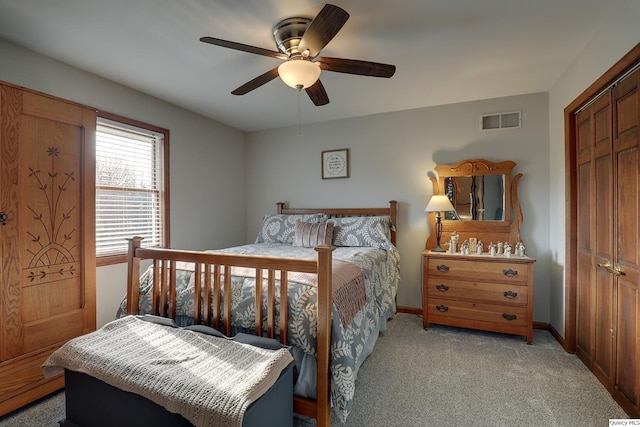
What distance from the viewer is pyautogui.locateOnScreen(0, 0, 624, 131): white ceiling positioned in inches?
69.9

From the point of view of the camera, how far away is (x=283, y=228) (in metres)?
3.62

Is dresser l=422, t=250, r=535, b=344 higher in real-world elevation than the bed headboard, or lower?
lower

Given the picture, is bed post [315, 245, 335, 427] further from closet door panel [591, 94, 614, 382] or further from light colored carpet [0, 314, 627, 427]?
closet door panel [591, 94, 614, 382]

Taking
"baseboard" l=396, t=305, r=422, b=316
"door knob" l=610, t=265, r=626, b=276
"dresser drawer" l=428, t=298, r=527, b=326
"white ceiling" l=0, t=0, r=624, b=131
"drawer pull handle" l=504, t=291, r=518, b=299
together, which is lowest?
"baseboard" l=396, t=305, r=422, b=316

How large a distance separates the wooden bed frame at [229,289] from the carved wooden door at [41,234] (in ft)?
1.59

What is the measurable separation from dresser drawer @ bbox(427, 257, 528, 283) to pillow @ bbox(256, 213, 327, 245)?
137 centimetres

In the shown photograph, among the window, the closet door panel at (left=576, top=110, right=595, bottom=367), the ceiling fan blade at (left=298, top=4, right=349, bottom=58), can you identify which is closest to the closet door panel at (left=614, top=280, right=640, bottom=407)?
the closet door panel at (left=576, top=110, right=595, bottom=367)

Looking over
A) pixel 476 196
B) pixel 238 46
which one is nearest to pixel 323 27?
pixel 238 46

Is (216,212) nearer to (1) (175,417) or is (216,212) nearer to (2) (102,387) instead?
(2) (102,387)

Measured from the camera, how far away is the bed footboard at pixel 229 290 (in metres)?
1.56

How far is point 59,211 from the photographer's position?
220 cm

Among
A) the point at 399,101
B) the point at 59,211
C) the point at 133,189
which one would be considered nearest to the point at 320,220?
the point at 399,101

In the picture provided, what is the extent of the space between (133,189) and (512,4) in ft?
11.0

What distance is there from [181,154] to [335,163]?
6.14 ft
